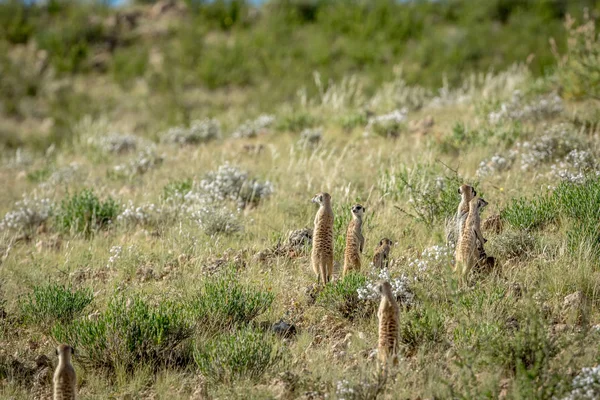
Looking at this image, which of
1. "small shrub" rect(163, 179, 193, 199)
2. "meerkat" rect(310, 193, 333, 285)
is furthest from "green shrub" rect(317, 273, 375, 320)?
"small shrub" rect(163, 179, 193, 199)

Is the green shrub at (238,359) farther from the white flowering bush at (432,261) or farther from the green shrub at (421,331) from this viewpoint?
the white flowering bush at (432,261)

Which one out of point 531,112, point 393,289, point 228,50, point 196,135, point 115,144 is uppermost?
point 531,112

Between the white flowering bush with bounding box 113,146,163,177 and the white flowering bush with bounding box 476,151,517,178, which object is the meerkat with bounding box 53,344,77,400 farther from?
the white flowering bush with bounding box 113,146,163,177

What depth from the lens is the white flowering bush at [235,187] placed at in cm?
848

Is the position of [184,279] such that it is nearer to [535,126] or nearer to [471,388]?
[471,388]

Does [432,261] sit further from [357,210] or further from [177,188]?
[177,188]

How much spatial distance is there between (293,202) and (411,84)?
10876mm

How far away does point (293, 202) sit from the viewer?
8.22m

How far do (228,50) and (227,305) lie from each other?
16483mm

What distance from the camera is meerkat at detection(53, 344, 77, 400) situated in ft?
14.2

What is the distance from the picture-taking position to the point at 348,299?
5.47m

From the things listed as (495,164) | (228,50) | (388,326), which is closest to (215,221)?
(388,326)

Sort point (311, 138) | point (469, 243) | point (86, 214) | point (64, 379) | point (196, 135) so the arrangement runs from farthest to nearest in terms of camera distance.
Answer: point (196, 135) → point (311, 138) → point (86, 214) → point (469, 243) → point (64, 379)

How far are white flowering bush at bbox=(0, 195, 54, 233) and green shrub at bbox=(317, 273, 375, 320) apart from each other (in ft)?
15.4
